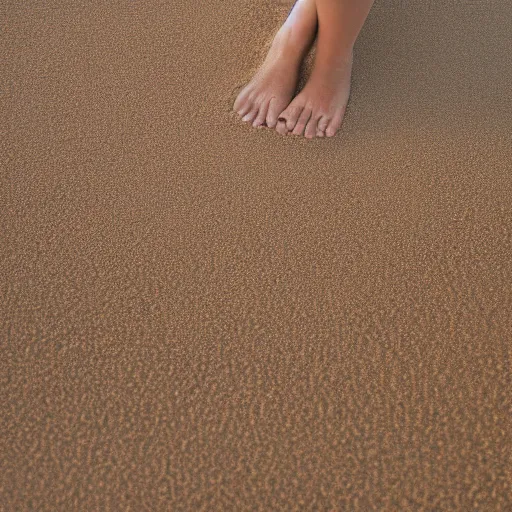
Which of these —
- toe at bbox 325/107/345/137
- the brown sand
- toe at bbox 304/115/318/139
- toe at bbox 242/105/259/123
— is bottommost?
the brown sand

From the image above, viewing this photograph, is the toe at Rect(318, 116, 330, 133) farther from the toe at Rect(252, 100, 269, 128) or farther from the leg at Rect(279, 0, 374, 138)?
the toe at Rect(252, 100, 269, 128)

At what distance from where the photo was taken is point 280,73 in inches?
43.2

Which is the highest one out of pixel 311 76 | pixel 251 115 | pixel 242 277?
pixel 311 76

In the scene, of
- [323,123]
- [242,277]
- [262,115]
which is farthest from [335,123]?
[242,277]

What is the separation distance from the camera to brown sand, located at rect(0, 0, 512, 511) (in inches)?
26.5

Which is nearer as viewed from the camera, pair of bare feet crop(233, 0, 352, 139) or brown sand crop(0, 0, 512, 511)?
brown sand crop(0, 0, 512, 511)

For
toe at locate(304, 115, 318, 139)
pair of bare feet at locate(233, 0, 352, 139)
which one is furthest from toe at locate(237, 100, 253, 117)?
toe at locate(304, 115, 318, 139)

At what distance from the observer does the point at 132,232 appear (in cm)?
88

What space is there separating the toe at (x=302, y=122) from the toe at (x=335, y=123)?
43 millimetres

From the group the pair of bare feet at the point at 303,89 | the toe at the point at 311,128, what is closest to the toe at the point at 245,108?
the pair of bare feet at the point at 303,89

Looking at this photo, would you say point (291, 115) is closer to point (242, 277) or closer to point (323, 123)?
point (323, 123)

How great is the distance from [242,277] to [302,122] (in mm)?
357

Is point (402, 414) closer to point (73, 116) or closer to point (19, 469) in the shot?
point (19, 469)

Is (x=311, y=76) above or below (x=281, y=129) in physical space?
above
